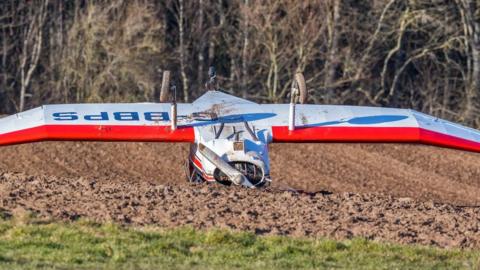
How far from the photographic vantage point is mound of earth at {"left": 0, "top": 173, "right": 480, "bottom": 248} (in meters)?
13.5

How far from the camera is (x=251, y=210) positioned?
557 inches

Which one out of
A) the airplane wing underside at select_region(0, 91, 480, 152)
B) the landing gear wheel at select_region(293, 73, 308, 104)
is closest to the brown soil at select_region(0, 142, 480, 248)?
the airplane wing underside at select_region(0, 91, 480, 152)

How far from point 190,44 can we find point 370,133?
1892 cm

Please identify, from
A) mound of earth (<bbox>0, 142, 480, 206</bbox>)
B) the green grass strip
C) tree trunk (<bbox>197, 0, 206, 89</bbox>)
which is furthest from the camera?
tree trunk (<bbox>197, 0, 206, 89</bbox>)

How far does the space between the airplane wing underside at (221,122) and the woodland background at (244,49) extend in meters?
14.3

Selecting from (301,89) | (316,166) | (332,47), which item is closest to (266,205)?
(301,89)

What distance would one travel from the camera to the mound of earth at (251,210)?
13.5 meters

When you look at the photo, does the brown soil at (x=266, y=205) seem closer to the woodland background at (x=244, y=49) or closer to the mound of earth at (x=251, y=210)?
the mound of earth at (x=251, y=210)

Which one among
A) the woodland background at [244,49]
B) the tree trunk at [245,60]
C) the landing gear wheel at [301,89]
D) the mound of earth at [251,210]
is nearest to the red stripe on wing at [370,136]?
the landing gear wheel at [301,89]

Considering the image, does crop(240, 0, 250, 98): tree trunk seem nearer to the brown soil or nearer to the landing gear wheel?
the brown soil

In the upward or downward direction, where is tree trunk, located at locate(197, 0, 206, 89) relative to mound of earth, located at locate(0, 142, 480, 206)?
upward

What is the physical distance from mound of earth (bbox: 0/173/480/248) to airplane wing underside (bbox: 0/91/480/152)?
684 millimetres

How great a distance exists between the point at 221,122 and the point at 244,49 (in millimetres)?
16335

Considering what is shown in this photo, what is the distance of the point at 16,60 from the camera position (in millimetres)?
34969
